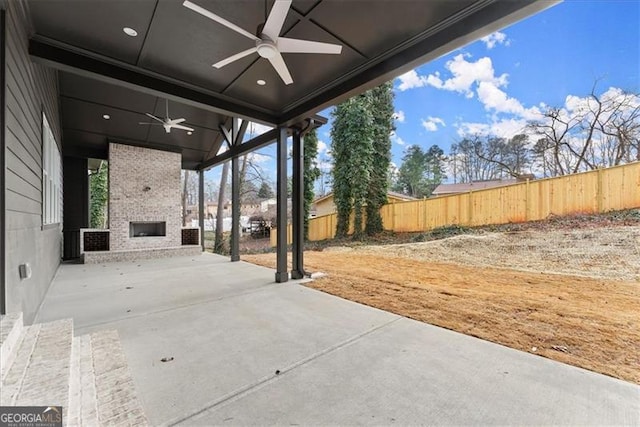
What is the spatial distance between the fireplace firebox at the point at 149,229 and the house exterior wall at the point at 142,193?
0.14 meters

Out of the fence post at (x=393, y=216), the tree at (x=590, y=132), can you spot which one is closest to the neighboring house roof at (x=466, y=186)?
the tree at (x=590, y=132)

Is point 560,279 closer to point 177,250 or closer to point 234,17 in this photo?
point 234,17

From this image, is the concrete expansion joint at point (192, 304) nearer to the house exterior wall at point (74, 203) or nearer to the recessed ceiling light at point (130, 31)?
the recessed ceiling light at point (130, 31)

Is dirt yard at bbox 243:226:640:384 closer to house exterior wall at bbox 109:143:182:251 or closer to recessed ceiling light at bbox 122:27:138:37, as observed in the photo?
recessed ceiling light at bbox 122:27:138:37

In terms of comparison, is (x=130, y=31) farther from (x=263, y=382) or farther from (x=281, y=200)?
(x=263, y=382)

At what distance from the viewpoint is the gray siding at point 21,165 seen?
6.35ft

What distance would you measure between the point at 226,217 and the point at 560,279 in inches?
828

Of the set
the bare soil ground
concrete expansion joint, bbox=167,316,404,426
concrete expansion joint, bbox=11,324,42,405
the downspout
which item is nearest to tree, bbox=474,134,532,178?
the bare soil ground

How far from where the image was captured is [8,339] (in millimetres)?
1424

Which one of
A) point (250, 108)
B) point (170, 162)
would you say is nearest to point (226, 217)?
point (170, 162)

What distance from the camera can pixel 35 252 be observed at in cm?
299

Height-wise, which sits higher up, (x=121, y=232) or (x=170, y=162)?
(x=170, y=162)

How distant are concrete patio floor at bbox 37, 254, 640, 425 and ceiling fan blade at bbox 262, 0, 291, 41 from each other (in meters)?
2.76

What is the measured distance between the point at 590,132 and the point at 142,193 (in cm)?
1287
